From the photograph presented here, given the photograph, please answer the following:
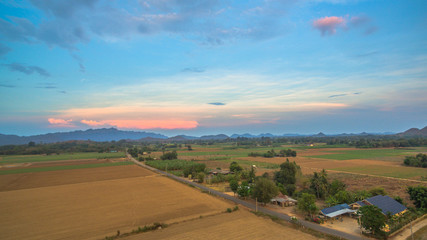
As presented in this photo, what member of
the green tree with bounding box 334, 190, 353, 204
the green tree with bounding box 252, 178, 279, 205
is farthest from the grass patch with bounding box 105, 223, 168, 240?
the green tree with bounding box 334, 190, 353, 204

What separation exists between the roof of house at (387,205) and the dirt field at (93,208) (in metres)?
17.0

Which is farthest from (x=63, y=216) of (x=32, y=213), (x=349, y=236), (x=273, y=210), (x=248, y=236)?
(x=349, y=236)

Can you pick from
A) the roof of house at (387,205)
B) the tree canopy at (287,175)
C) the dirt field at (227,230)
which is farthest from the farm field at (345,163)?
the dirt field at (227,230)

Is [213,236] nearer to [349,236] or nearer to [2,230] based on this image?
[349,236]

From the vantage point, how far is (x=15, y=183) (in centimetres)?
4944

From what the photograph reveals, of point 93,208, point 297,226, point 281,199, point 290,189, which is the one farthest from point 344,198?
point 93,208

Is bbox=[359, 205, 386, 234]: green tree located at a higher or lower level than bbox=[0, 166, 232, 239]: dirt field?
higher

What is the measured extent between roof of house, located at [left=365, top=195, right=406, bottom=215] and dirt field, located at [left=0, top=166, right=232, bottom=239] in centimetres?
1697

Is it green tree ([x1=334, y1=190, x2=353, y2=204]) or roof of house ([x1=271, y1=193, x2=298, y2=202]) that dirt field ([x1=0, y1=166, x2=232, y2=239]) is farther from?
green tree ([x1=334, y1=190, x2=353, y2=204])

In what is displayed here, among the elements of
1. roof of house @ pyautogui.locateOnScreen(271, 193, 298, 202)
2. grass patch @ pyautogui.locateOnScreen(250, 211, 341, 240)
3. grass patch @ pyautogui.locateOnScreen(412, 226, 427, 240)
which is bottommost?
grass patch @ pyautogui.locateOnScreen(412, 226, 427, 240)

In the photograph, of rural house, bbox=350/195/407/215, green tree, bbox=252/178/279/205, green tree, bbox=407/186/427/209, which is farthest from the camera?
green tree, bbox=252/178/279/205

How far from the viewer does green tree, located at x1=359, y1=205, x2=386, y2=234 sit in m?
19.8

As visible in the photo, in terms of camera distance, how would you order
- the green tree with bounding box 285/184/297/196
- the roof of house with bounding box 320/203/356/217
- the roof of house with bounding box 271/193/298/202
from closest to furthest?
the roof of house with bounding box 320/203/356/217 → the roof of house with bounding box 271/193/298/202 → the green tree with bounding box 285/184/297/196

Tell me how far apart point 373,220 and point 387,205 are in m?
6.63
